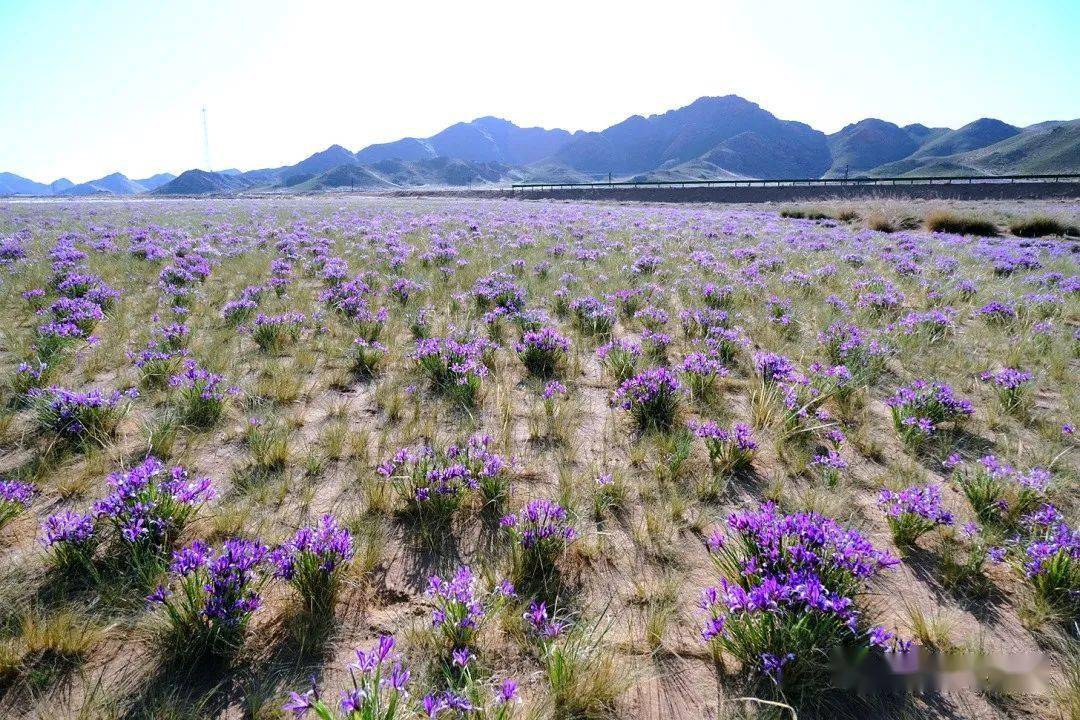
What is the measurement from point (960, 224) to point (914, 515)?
24.5m

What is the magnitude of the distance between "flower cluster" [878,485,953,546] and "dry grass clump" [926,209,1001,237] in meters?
23.7

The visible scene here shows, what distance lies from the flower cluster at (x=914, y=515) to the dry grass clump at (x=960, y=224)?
23.7 m

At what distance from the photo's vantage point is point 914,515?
10.9 ft

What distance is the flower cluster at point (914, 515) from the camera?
3271mm

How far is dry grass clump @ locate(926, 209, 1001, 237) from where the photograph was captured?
2030cm

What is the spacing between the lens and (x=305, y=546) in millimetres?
2775

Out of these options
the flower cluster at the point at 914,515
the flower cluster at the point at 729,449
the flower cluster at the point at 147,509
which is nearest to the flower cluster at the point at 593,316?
the flower cluster at the point at 729,449

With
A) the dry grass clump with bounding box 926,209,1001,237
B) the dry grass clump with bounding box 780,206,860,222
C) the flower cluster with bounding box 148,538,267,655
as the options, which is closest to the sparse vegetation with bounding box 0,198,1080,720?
the flower cluster with bounding box 148,538,267,655

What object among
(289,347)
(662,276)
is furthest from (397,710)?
(662,276)

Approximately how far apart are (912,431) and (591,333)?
410 centimetres

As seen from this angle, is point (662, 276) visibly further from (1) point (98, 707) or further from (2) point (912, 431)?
(1) point (98, 707)

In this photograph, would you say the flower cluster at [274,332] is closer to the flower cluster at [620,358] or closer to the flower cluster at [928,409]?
the flower cluster at [620,358]

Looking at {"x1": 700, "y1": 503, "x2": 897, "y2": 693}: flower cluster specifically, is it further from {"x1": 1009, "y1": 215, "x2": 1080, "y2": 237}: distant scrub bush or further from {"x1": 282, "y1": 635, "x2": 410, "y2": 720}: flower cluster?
{"x1": 1009, "y1": 215, "x2": 1080, "y2": 237}: distant scrub bush

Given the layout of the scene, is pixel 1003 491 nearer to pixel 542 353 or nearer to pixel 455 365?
pixel 542 353
